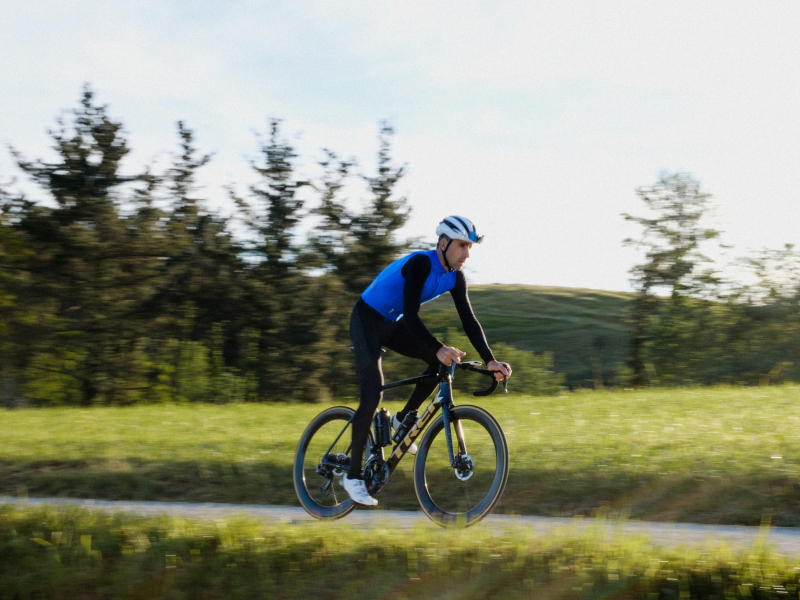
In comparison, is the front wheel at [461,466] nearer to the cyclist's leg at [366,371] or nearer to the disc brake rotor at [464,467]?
the disc brake rotor at [464,467]

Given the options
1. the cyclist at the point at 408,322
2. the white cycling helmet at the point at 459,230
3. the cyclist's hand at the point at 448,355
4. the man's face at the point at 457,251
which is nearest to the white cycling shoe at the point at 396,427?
the cyclist at the point at 408,322

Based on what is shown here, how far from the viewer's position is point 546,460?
23.3 feet

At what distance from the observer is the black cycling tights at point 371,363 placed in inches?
210

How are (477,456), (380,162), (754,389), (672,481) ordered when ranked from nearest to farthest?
1. (477,456)
2. (672,481)
3. (754,389)
4. (380,162)

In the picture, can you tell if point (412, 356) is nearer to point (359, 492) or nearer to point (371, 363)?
point (371, 363)

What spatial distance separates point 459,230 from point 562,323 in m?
39.3

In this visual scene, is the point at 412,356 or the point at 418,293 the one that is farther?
the point at 412,356

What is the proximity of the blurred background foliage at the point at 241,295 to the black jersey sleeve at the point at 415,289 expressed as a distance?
12.9 m

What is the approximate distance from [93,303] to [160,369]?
2.05m

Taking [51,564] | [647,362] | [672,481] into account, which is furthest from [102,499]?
[647,362]

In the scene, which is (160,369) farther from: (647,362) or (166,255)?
(647,362)

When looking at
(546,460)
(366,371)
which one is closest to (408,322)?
(366,371)

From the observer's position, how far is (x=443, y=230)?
4965 millimetres

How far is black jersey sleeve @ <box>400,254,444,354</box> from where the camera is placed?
16.1 ft
